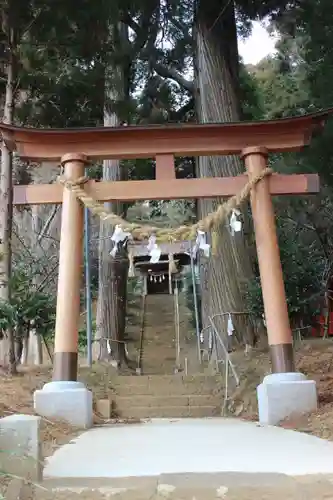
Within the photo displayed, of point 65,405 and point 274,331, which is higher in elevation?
point 274,331

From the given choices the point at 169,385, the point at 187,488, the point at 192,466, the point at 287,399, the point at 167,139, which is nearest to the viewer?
the point at 187,488

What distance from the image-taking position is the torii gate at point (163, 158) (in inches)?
239

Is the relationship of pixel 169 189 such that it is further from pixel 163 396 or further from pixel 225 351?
pixel 163 396

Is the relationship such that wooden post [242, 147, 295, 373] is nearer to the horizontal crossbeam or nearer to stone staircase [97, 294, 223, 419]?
the horizontal crossbeam

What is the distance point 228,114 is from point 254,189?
335 centimetres

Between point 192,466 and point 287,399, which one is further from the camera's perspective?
point 287,399

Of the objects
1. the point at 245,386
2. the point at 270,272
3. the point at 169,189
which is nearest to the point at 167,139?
the point at 169,189

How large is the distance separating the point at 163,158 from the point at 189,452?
3623 millimetres

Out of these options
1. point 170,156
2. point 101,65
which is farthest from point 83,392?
point 101,65

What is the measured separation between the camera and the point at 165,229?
5.77 m

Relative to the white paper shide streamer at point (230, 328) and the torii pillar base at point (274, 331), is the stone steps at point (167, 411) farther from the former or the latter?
the torii pillar base at point (274, 331)

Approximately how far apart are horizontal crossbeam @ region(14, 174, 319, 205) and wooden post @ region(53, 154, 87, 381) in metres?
0.23

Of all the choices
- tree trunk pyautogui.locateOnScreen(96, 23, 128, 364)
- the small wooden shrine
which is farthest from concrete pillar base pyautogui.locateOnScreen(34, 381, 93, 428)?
the small wooden shrine

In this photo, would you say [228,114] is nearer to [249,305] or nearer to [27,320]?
[249,305]
